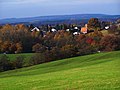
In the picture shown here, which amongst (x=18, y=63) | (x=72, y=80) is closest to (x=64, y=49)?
(x=18, y=63)

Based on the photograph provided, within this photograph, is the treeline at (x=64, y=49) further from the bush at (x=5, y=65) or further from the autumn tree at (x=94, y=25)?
the autumn tree at (x=94, y=25)

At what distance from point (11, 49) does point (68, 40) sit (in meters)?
15.2

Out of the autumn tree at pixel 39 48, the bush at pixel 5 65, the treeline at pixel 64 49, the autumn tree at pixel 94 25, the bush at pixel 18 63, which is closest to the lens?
the bush at pixel 5 65

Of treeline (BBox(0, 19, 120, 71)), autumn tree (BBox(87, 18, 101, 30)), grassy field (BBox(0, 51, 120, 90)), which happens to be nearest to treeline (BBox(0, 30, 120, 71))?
treeline (BBox(0, 19, 120, 71))

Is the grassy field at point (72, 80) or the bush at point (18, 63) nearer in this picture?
the grassy field at point (72, 80)

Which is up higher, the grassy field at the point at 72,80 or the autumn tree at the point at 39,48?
the grassy field at the point at 72,80

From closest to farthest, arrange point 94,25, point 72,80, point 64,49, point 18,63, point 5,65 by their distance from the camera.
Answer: point 72,80
point 5,65
point 18,63
point 64,49
point 94,25

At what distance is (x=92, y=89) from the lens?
11742 millimetres

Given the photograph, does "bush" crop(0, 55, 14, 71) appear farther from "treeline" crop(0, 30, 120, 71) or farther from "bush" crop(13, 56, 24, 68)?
"bush" crop(13, 56, 24, 68)

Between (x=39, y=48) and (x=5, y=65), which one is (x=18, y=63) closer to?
(x=5, y=65)

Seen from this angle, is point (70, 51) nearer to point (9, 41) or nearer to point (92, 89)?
point (9, 41)

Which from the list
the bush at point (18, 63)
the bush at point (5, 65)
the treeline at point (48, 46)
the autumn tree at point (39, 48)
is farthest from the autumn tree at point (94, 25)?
the bush at point (5, 65)

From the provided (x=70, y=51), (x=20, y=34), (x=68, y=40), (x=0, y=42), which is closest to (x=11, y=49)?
(x=0, y=42)

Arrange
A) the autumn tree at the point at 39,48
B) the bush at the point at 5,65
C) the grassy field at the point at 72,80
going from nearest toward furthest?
the grassy field at the point at 72,80 → the bush at the point at 5,65 → the autumn tree at the point at 39,48
